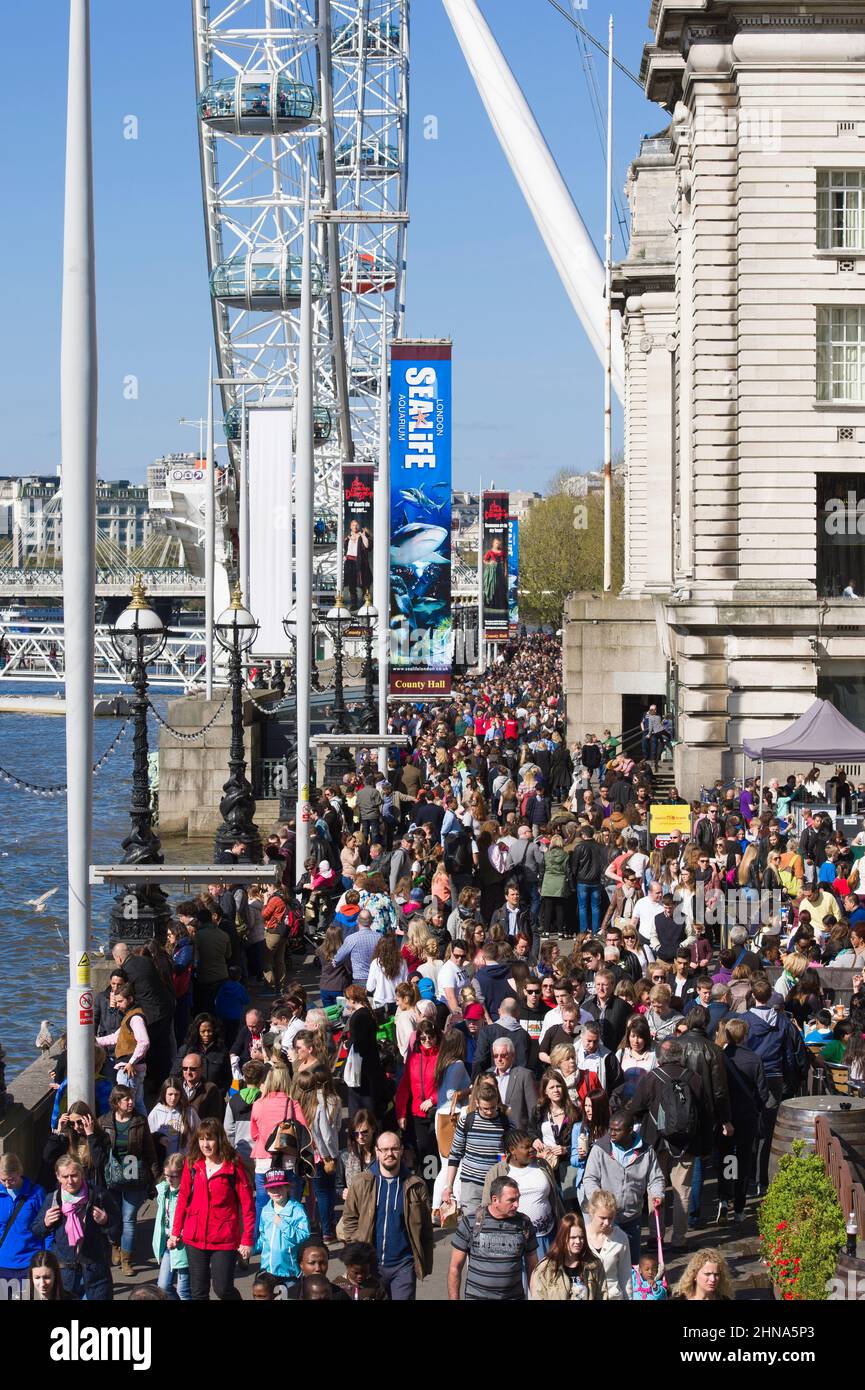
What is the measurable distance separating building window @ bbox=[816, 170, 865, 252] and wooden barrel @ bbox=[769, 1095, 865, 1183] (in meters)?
24.6

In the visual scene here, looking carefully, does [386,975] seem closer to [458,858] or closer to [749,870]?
[458,858]

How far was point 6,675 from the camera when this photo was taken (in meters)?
123

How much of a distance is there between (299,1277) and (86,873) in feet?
13.2

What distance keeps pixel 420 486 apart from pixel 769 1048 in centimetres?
2594

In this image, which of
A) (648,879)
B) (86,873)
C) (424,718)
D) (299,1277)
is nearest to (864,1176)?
(299,1277)

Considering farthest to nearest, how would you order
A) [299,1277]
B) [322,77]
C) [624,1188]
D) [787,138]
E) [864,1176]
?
[322,77]
[787,138]
[864,1176]
[624,1188]
[299,1277]

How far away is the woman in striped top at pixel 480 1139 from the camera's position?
482 inches

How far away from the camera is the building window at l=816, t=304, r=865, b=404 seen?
36156 mm

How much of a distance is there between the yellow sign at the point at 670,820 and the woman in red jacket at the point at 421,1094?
14.4 m

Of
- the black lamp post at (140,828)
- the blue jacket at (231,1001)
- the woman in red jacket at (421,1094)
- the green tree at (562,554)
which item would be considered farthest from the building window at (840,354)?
the green tree at (562,554)

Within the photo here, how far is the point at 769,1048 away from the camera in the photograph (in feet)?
48.4

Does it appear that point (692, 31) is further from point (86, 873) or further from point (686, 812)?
point (86, 873)

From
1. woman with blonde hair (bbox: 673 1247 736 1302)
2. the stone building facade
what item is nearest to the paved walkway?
woman with blonde hair (bbox: 673 1247 736 1302)

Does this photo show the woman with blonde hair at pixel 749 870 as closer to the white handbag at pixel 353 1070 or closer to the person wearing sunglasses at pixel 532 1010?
the person wearing sunglasses at pixel 532 1010
